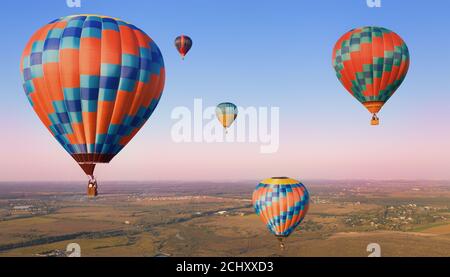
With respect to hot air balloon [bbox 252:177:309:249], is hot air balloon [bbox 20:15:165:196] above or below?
above

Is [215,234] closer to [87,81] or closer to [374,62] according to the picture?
[374,62]

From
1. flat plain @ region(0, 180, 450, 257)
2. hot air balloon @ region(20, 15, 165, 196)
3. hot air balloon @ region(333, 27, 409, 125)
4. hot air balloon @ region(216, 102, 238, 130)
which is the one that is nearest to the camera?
hot air balloon @ region(20, 15, 165, 196)

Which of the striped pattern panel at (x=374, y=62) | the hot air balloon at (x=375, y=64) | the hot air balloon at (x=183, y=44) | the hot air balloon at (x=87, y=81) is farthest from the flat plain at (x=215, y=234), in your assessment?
the hot air balloon at (x=87, y=81)

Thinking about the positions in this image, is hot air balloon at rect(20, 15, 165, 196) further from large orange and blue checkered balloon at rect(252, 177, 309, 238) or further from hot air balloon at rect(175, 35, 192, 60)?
hot air balloon at rect(175, 35, 192, 60)

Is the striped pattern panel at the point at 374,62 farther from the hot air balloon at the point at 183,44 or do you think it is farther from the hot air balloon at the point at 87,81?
the hot air balloon at the point at 183,44

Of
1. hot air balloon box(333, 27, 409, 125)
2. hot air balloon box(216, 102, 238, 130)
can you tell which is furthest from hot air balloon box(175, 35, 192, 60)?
hot air balloon box(333, 27, 409, 125)
